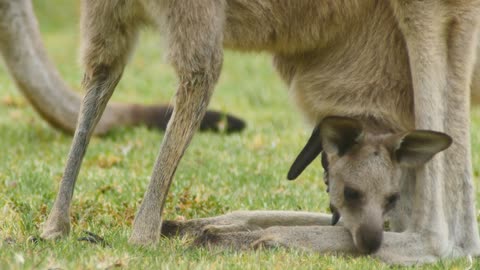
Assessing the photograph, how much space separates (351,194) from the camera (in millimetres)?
4656

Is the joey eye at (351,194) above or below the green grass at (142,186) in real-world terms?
above

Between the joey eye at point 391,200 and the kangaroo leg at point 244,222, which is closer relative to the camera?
the joey eye at point 391,200

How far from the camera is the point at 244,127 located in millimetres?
8797

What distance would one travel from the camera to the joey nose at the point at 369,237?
452 centimetres

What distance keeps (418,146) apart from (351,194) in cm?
39

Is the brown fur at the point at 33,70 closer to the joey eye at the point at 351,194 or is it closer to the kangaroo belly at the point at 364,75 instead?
the kangaroo belly at the point at 364,75

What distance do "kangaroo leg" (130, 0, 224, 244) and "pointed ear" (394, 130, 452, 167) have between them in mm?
948

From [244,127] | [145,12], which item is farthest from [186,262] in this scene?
[244,127]

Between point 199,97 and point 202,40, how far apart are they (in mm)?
269

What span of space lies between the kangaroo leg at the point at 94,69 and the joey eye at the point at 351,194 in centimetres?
130

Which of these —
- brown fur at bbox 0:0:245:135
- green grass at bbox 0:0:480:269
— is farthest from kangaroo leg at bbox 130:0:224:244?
brown fur at bbox 0:0:245:135

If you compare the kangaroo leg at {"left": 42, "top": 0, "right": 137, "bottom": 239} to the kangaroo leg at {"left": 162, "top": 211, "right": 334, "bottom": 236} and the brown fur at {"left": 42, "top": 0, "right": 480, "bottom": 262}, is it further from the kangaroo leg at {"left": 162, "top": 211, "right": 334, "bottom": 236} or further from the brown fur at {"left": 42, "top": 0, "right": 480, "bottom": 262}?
the kangaroo leg at {"left": 162, "top": 211, "right": 334, "bottom": 236}

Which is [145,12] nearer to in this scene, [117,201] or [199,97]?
[199,97]

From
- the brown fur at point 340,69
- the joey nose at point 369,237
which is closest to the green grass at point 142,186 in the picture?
the joey nose at point 369,237
